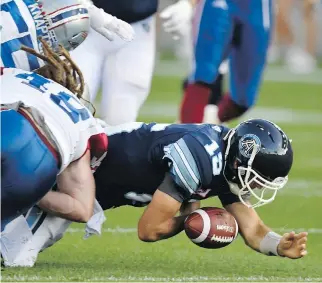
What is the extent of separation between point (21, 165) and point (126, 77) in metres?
1.79

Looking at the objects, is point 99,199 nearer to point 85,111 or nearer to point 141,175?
point 141,175

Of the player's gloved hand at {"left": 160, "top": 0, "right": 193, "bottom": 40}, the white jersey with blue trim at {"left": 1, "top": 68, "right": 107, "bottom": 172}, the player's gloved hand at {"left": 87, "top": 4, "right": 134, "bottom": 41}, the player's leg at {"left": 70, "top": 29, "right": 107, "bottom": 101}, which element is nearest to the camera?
the white jersey with blue trim at {"left": 1, "top": 68, "right": 107, "bottom": 172}

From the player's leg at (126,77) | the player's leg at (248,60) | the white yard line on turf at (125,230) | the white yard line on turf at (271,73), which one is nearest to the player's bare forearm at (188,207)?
the white yard line on turf at (125,230)

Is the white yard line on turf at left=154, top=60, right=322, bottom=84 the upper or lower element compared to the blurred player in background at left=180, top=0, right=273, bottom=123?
lower

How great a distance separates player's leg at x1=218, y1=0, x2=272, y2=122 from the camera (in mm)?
6445

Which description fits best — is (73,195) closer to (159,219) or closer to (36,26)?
(159,219)

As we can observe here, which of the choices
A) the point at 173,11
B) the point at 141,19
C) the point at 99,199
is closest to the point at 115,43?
the point at 141,19

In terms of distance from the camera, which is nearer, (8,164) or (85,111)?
(8,164)

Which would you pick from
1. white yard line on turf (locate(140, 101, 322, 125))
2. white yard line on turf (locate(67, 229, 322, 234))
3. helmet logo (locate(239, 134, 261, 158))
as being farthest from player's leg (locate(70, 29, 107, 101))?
white yard line on turf (locate(140, 101, 322, 125))

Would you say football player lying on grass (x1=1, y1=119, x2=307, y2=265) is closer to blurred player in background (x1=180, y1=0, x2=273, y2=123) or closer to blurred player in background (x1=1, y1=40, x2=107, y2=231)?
blurred player in background (x1=1, y1=40, x2=107, y2=231)

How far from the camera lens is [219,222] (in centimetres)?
432

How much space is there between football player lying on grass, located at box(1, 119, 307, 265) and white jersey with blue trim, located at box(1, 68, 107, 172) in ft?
1.03

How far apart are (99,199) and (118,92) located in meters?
1.15

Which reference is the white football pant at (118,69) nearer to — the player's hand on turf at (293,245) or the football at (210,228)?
the football at (210,228)
